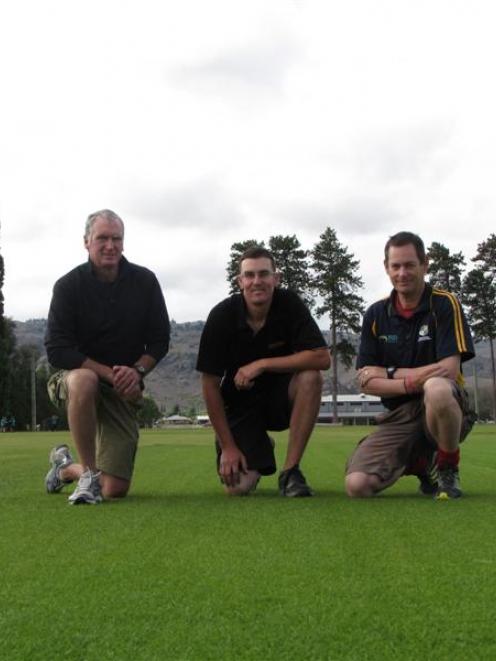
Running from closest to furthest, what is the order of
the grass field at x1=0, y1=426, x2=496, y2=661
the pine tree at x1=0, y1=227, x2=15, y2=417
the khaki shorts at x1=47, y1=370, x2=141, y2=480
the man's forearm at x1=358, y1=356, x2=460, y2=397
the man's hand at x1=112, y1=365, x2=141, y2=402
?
the grass field at x1=0, y1=426, x2=496, y2=661 → the man's forearm at x1=358, y1=356, x2=460, y2=397 → the man's hand at x1=112, y1=365, x2=141, y2=402 → the khaki shorts at x1=47, y1=370, x2=141, y2=480 → the pine tree at x1=0, y1=227, x2=15, y2=417

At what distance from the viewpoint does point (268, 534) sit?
3.73m

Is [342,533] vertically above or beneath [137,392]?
beneath

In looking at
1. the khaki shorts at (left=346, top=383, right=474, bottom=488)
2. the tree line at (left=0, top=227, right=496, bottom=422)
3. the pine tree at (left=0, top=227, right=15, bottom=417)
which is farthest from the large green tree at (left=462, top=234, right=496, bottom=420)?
the khaki shorts at (left=346, top=383, right=474, bottom=488)

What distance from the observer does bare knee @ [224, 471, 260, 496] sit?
228 inches

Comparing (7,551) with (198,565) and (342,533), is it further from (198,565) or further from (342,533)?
(342,533)

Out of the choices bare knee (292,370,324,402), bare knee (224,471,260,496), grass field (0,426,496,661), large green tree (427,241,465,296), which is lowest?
bare knee (224,471,260,496)

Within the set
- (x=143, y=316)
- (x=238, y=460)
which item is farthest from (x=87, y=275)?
(x=238, y=460)

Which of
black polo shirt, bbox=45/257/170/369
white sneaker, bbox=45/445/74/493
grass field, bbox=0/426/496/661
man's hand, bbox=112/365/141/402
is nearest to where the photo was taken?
grass field, bbox=0/426/496/661

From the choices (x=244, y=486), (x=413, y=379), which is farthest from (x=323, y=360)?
(x=244, y=486)

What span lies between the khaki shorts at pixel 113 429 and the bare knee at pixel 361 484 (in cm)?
153

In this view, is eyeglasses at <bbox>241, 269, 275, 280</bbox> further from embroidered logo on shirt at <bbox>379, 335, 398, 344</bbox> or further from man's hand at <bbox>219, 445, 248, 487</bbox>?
man's hand at <bbox>219, 445, 248, 487</bbox>

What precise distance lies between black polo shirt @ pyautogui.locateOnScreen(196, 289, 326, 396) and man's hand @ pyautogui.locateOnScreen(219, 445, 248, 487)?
534 millimetres

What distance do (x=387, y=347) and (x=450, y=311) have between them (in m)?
0.51

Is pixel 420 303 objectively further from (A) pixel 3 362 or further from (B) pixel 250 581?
(A) pixel 3 362
